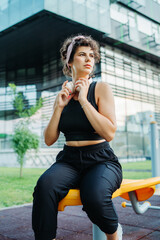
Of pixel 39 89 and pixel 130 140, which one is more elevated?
pixel 39 89

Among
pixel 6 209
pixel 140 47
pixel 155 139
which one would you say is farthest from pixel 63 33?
pixel 6 209

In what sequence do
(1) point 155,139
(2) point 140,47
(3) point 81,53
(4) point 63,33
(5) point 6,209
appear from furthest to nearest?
(2) point 140,47 < (4) point 63,33 < (1) point 155,139 < (5) point 6,209 < (3) point 81,53

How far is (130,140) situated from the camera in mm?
12875

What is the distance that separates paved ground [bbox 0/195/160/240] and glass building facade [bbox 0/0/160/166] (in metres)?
6.04

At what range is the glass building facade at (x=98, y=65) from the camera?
9734mm

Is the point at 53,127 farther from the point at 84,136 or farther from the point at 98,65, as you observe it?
the point at 98,65

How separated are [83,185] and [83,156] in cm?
19

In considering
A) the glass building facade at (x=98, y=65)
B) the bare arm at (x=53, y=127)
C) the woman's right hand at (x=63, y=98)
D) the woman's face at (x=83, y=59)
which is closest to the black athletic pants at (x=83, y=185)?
the bare arm at (x=53, y=127)

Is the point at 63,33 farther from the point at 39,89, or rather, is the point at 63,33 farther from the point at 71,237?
the point at 71,237

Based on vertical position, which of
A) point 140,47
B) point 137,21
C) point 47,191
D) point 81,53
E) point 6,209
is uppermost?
point 137,21

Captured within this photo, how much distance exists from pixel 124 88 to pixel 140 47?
2.44 m

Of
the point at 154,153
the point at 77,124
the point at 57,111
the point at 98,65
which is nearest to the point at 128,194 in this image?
the point at 77,124

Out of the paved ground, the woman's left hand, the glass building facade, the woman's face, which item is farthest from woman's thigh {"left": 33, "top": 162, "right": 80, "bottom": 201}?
the glass building facade

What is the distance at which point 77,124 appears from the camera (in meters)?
1.43
